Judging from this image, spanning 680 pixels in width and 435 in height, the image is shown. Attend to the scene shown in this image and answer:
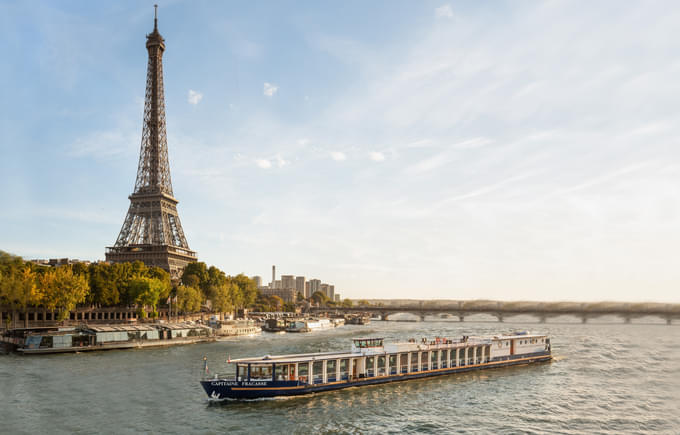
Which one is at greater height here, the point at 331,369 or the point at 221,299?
the point at 221,299

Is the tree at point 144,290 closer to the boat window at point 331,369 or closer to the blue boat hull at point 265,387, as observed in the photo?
the blue boat hull at point 265,387

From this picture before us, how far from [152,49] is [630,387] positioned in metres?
163

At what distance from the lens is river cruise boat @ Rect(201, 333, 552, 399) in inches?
1704

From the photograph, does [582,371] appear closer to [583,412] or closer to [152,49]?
[583,412]

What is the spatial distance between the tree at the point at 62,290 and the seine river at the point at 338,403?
2505cm

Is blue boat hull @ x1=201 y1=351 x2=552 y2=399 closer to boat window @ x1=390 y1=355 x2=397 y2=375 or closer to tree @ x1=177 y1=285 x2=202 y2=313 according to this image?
boat window @ x1=390 y1=355 x2=397 y2=375

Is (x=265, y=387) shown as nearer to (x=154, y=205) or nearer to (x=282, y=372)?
(x=282, y=372)

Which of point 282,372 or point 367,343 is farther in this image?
point 367,343

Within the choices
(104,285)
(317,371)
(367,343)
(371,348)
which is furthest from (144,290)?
(317,371)

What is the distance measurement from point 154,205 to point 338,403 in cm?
13254

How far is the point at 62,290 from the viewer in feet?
286

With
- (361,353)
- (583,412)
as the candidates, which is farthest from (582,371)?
(361,353)

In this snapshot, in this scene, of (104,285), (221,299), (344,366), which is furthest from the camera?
(221,299)

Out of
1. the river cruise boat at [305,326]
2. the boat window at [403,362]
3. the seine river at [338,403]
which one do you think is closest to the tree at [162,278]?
the river cruise boat at [305,326]
